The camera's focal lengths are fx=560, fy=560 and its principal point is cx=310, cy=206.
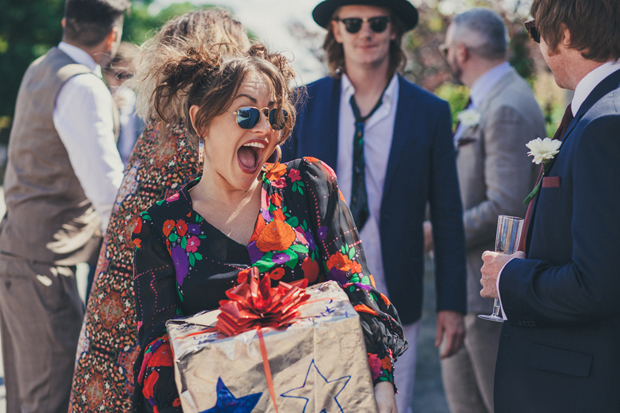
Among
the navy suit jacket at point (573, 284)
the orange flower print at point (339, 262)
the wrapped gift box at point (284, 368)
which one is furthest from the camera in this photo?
the orange flower print at point (339, 262)

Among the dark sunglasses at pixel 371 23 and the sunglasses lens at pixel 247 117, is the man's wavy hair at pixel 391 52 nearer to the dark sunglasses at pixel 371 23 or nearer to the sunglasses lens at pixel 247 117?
the dark sunglasses at pixel 371 23

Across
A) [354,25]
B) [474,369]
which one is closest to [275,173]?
[354,25]

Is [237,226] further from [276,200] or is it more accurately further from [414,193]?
[414,193]

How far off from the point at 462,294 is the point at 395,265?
1.24ft

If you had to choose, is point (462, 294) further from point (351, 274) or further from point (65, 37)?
point (65, 37)

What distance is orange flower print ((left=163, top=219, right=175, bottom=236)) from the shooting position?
1756mm

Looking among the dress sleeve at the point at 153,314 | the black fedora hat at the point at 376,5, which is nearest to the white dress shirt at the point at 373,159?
the black fedora hat at the point at 376,5

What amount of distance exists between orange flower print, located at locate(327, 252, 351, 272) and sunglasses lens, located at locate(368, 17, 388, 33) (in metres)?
1.60

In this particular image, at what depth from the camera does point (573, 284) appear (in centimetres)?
158

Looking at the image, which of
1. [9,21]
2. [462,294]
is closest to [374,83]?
[462,294]

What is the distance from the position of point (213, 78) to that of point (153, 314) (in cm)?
78

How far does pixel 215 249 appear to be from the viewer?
68.8 inches

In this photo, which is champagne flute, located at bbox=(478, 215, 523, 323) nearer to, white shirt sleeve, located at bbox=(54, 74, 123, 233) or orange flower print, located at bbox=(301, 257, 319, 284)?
orange flower print, located at bbox=(301, 257, 319, 284)

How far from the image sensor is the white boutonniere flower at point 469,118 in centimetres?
342
